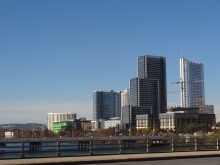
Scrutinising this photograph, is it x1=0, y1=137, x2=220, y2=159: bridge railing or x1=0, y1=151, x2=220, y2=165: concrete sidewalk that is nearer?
x1=0, y1=151, x2=220, y2=165: concrete sidewalk

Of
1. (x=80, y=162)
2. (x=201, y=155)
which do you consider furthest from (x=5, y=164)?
(x=201, y=155)

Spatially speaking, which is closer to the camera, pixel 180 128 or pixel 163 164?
pixel 163 164

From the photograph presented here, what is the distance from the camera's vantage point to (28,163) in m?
20.4

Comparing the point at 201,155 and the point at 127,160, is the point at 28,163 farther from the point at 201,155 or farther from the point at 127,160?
the point at 201,155

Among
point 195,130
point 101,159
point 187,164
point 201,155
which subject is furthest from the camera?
point 195,130

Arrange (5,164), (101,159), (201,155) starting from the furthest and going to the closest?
(201,155), (101,159), (5,164)

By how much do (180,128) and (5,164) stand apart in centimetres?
17888

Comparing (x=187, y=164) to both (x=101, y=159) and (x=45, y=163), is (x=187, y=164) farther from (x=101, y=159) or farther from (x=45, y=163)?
(x=45, y=163)

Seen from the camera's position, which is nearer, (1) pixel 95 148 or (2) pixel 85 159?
(2) pixel 85 159

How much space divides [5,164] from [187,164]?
9.54 meters

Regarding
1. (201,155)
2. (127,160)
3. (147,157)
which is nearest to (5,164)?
(127,160)

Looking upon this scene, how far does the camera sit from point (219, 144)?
106 ft

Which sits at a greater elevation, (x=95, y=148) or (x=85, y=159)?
(x=85, y=159)

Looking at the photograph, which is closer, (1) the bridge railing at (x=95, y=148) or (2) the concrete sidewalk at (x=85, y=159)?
(2) the concrete sidewalk at (x=85, y=159)
